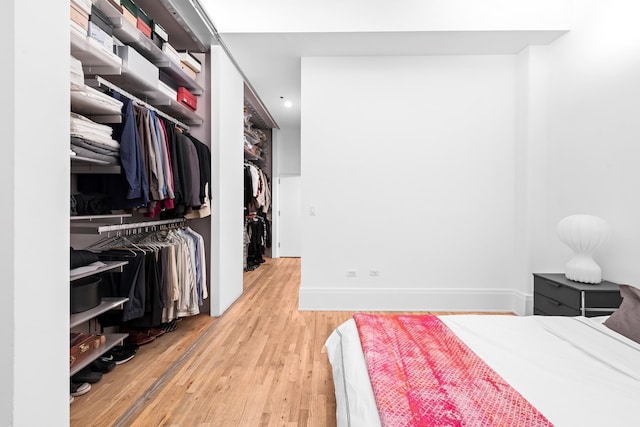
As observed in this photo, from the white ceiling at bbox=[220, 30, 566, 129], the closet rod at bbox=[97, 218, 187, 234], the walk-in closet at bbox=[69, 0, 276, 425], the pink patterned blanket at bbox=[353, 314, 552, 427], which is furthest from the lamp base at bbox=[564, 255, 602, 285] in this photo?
the closet rod at bbox=[97, 218, 187, 234]

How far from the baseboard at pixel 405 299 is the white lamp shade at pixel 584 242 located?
88 cm

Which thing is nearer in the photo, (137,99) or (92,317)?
(92,317)

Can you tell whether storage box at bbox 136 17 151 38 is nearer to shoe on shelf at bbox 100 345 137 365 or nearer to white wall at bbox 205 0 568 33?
white wall at bbox 205 0 568 33

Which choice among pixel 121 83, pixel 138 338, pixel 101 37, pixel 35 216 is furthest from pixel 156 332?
pixel 101 37

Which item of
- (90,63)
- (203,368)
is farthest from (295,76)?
(203,368)

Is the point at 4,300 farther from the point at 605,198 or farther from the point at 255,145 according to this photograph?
the point at 255,145

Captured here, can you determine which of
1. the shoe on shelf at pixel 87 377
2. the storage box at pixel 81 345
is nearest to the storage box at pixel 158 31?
the storage box at pixel 81 345

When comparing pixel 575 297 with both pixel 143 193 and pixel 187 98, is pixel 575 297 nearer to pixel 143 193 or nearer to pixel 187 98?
pixel 143 193

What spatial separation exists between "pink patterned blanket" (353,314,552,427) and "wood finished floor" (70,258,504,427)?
1.85 feet

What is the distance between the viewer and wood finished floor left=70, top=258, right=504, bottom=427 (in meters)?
1.63

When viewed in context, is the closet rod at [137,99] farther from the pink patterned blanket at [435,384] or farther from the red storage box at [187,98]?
the pink patterned blanket at [435,384]

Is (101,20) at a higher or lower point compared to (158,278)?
higher

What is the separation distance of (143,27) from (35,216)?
1.93 m

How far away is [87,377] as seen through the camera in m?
1.94
